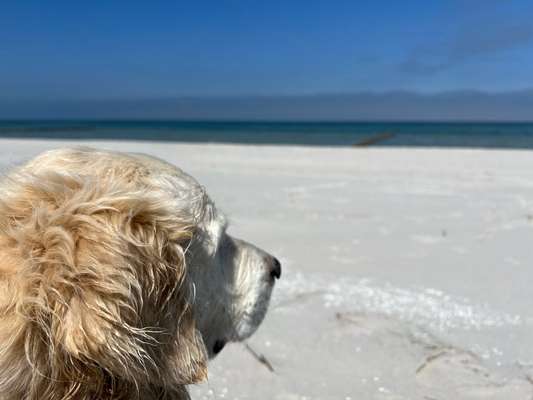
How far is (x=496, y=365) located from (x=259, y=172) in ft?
27.0

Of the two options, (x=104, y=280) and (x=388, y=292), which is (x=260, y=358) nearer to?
(x=388, y=292)

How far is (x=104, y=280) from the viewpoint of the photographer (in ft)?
5.20

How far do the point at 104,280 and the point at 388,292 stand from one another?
131 inches

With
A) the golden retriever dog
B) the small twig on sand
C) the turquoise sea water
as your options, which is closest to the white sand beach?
the small twig on sand


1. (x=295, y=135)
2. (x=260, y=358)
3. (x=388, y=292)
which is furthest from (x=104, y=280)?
(x=295, y=135)

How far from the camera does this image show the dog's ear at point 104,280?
152 centimetres

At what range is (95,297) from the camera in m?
1.55

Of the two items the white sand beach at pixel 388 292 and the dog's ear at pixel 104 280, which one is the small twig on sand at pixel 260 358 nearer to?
the white sand beach at pixel 388 292

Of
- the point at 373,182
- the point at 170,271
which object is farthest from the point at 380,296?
the point at 373,182

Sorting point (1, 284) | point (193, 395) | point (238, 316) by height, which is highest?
point (1, 284)

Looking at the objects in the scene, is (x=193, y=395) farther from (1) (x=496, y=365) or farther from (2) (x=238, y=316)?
(1) (x=496, y=365)

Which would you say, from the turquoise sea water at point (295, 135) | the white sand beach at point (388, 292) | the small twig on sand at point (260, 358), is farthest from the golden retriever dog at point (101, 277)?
the turquoise sea water at point (295, 135)

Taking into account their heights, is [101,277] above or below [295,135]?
above

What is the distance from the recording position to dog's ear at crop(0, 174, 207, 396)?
1517mm
